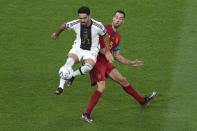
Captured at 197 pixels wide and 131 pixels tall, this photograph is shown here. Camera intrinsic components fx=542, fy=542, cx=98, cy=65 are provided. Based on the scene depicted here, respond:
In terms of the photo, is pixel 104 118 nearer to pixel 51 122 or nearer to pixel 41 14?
pixel 51 122

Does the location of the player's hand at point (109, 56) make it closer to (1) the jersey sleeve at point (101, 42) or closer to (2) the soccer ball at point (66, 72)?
(1) the jersey sleeve at point (101, 42)

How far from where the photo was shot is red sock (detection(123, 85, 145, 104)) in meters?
13.0

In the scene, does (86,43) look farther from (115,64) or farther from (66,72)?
(115,64)

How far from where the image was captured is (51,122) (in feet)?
40.2

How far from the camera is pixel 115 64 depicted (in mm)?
15641

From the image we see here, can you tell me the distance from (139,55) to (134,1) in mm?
3678

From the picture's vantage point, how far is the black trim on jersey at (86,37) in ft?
39.7

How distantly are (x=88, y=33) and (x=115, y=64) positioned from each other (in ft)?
11.9

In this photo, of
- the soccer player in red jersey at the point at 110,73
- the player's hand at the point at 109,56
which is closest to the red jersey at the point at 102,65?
the soccer player in red jersey at the point at 110,73

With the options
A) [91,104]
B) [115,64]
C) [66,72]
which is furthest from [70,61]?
[115,64]

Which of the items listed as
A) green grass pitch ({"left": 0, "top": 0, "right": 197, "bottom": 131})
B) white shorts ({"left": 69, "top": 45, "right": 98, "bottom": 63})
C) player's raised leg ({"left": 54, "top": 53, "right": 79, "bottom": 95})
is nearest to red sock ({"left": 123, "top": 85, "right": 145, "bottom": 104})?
green grass pitch ({"left": 0, "top": 0, "right": 197, "bottom": 131})

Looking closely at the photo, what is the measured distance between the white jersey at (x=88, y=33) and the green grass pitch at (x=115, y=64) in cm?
166

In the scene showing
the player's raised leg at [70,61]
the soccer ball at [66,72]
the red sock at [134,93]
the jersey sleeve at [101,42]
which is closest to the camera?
the soccer ball at [66,72]

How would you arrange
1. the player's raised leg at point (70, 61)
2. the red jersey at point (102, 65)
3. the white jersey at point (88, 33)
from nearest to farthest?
the player's raised leg at point (70, 61)
the white jersey at point (88, 33)
the red jersey at point (102, 65)
